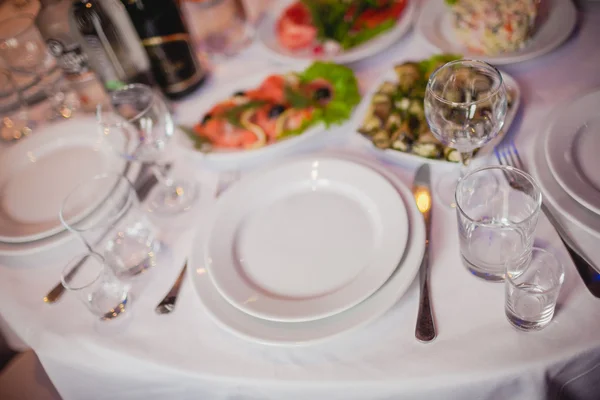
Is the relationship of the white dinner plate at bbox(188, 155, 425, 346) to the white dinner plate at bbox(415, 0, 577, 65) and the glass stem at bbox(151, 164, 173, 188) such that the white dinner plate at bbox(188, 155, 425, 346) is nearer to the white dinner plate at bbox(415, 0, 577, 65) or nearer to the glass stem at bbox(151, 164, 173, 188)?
the glass stem at bbox(151, 164, 173, 188)

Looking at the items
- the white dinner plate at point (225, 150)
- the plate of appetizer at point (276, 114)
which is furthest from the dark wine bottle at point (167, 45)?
the plate of appetizer at point (276, 114)

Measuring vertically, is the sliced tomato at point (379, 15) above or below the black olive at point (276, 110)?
above

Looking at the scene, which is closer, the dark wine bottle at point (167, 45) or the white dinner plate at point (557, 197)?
the white dinner plate at point (557, 197)

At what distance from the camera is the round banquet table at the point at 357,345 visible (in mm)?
749

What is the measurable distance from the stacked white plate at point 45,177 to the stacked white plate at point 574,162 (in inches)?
36.4

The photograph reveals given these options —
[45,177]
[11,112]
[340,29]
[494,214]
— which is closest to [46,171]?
[45,177]

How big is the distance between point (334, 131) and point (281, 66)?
1.11ft

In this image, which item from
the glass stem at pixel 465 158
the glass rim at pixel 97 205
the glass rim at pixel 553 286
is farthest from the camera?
the glass rim at pixel 97 205

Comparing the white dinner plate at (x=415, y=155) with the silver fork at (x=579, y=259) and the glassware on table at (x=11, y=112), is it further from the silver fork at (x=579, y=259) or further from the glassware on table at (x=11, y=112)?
the glassware on table at (x=11, y=112)

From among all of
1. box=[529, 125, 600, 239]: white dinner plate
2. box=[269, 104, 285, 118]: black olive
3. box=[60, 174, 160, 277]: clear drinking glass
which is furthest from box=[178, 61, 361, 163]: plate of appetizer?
box=[529, 125, 600, 239]: white dinner plate

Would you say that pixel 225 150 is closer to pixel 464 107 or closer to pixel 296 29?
pixel 296 29

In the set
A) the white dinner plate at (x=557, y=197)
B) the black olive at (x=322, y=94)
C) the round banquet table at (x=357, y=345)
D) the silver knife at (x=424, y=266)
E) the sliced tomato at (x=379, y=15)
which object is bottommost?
the round banquet table at (x=357, y=345)

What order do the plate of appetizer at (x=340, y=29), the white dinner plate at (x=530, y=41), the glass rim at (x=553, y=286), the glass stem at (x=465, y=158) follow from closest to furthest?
the glass rim at (x=553, y=286)
the glass stem at (x=465, y=158)
the white dinner plate at (x=530, y=41)
the plate of appetizer at (x=340, y=29)

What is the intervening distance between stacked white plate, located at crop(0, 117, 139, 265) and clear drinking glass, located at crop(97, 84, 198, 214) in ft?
0.13
